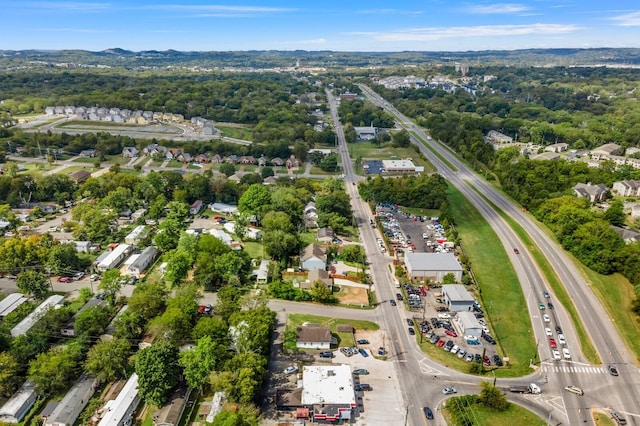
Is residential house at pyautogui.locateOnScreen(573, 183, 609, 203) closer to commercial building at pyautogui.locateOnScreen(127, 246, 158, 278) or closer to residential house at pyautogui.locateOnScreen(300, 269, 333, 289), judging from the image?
residential house at pyautogui.locateOnScreen(300, 269, 333, 289)

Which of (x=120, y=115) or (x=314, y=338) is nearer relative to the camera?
(x=314, y=338)

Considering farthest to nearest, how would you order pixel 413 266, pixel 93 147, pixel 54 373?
pixel 93 147
pixel 413 266
pixel 54 373

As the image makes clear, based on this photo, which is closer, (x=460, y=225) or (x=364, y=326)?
(x=364, y=326)

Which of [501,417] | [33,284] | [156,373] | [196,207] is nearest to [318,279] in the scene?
[156,373]

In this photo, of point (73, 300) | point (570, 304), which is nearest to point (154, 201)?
point (73, 300)

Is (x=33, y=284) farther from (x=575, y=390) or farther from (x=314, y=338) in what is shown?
(x=575, y=390)

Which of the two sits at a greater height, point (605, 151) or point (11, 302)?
point (605, 151)

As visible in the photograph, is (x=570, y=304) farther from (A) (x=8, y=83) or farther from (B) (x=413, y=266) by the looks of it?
(A) (x=8, y=83)
